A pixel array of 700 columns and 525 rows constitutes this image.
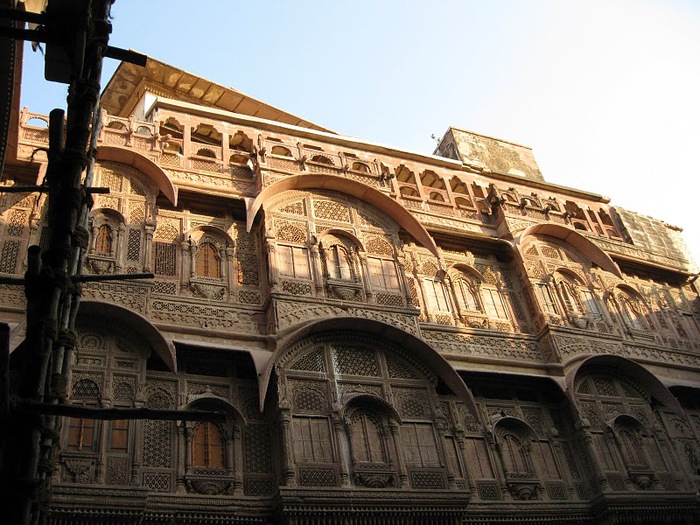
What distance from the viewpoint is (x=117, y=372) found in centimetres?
995

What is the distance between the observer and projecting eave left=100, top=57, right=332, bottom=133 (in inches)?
663

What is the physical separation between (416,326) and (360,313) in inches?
38.4

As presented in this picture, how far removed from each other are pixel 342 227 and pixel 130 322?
14.4 feet

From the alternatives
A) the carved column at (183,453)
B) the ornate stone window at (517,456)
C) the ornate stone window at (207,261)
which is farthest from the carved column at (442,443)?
the ornate stone window at (207,261)

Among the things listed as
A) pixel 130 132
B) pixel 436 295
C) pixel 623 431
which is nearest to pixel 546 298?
pixel 436 295

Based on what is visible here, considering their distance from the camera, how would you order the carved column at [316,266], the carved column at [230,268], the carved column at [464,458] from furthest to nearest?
the carved column at [316,266], the carved column at [230,268], the carved column at [464,458]

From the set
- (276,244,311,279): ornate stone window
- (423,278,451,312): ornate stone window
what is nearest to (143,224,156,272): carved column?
(276,244,311,279): ornate stone window

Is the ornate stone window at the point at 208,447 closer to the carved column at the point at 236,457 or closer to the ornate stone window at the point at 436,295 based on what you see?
the carved column at the point at 236,457

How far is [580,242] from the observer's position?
1555 centimetres

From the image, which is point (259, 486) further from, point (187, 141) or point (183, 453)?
point (187, 141)

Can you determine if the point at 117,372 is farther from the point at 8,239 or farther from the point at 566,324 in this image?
the point at 566,324

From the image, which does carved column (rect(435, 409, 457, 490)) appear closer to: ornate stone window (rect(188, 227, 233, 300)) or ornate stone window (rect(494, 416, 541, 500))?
ornate stone window (rect(494, 416, 541, 500))

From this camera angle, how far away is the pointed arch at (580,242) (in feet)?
50.0

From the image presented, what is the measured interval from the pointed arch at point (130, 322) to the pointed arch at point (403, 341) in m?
1.61
